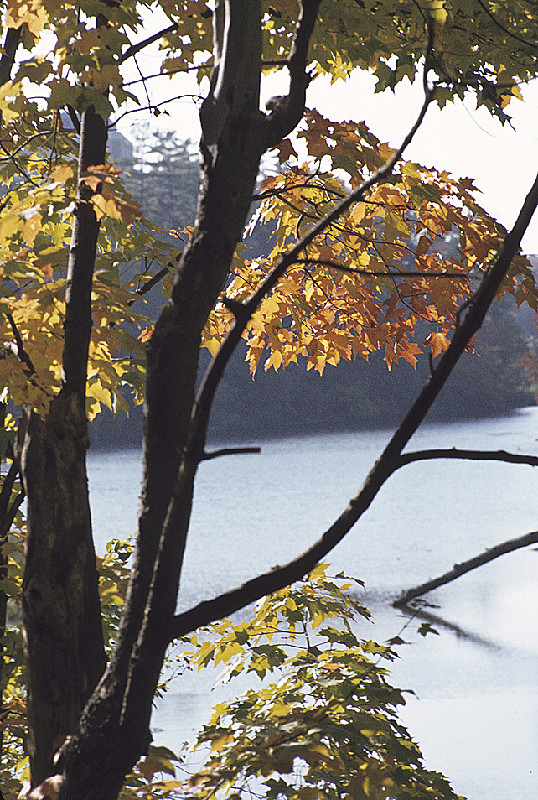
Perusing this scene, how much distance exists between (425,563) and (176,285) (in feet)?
35.4

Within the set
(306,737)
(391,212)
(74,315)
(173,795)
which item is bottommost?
(173,795)

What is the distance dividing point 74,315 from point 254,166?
0.77m

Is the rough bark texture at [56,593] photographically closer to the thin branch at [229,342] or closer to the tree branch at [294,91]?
the thin branch at [229,342]

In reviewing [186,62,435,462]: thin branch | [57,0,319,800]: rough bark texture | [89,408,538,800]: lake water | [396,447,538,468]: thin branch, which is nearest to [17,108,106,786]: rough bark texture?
[57,0,319,800]: rough bark texture

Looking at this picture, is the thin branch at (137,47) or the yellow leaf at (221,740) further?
the thin branch at (137,47)

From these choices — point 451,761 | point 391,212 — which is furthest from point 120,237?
point 451,761

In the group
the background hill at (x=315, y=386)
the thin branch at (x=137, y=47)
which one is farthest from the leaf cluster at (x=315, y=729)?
the background hill at (x=315, y=386)

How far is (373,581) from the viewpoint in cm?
1102

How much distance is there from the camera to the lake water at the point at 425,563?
257 inches

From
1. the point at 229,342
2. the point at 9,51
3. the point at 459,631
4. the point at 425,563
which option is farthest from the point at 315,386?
the point at 229,342

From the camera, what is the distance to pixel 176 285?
157 centimetres

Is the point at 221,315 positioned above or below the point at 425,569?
above

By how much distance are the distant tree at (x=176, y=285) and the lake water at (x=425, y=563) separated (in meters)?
2.88

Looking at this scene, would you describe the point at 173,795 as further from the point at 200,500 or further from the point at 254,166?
the point at 200,500
